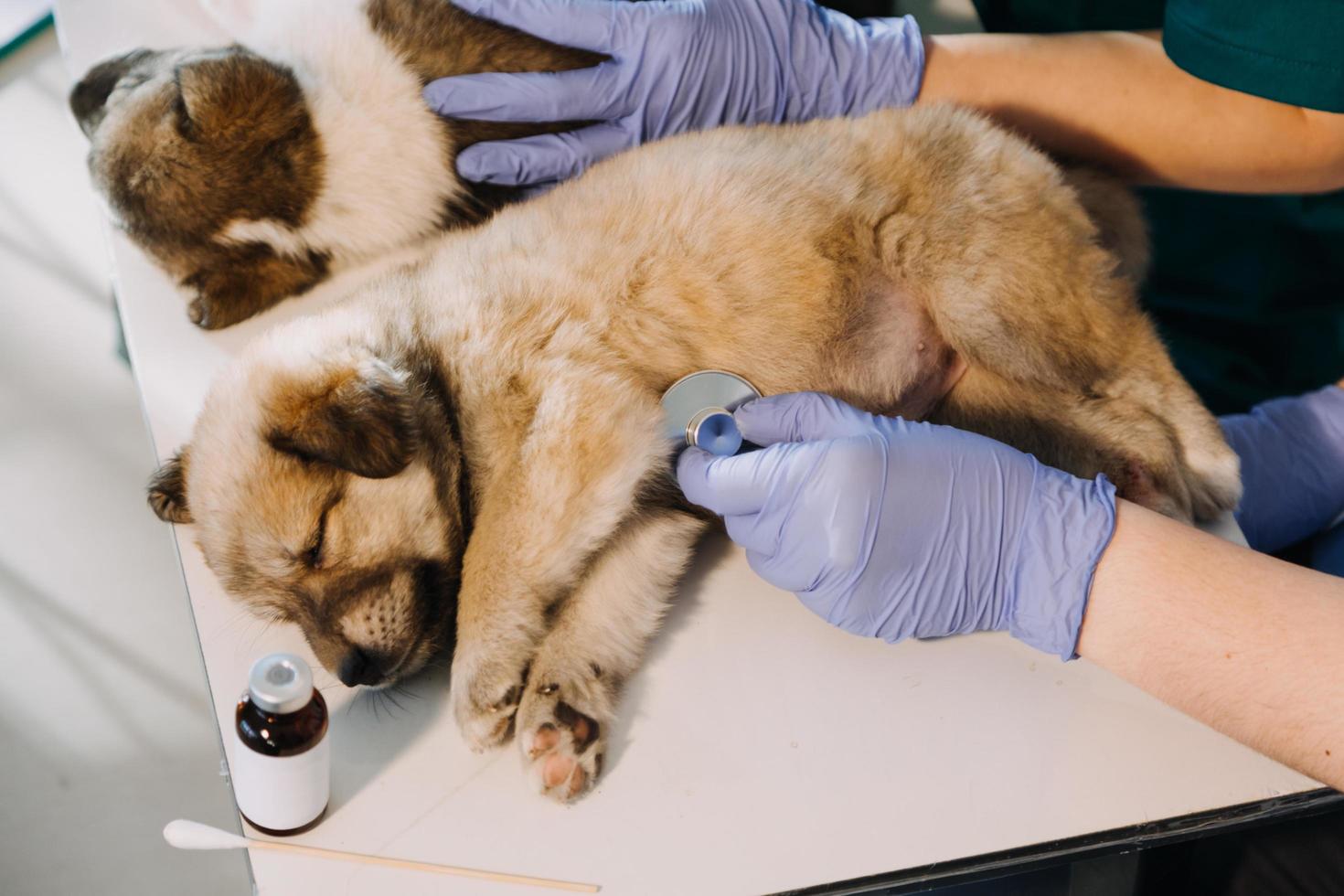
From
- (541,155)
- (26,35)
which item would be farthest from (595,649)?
(26,35)

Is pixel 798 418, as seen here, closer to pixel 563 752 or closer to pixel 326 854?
pixel 563 752

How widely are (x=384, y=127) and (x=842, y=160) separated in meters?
0.93

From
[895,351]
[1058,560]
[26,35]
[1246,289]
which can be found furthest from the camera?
[26,35]

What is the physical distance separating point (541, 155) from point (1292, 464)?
1.61 m

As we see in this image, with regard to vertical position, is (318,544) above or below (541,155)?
below

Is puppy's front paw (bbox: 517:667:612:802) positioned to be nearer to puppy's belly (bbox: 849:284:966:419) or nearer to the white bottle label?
the white bottle label

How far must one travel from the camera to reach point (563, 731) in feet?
4.31

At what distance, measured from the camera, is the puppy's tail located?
1981mm

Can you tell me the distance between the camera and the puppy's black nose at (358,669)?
4.46 ft

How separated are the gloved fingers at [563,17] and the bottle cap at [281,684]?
52.4 inches

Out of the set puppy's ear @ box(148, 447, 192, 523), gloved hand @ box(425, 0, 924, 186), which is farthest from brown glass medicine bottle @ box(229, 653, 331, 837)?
gloved hand @ box(425, 0, 924, 186)

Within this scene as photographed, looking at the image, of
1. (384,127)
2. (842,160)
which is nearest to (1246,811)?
(842,160)

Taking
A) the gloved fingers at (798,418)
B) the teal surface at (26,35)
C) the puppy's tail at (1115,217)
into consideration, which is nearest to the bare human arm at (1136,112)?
the puppy's tail at (1115,217)

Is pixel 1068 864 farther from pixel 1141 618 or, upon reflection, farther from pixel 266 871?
pixel 266 871
